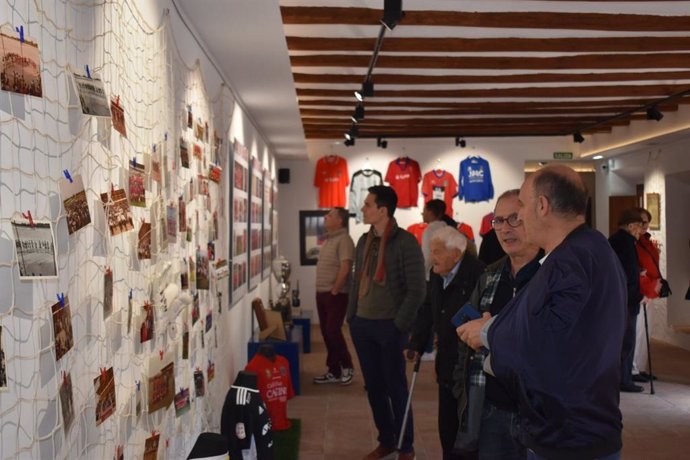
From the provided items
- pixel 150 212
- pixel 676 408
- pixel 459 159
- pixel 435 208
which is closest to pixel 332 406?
pixel 435 208

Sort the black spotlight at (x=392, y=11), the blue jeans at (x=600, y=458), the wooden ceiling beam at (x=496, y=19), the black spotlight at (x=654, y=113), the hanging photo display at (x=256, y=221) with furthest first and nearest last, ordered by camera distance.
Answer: the black spotlight at (x=654, y=113) → the hanging photo display at (x=256, y=221) → the wooden ceiling beam at (x=496, y=19) → the black spotlight at (x=392, y=11) → the blue jeans at (x=600, y=458)

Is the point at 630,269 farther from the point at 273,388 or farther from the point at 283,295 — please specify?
the point at 283,295

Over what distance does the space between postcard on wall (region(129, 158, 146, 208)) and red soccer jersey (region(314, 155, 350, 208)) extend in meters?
8.47

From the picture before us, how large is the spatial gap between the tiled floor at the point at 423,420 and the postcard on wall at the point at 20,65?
348 cm

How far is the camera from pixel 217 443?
10.6 ft

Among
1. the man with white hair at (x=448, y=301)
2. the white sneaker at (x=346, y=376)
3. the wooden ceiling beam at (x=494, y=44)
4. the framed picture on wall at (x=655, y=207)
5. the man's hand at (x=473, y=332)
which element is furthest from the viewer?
the framed picture on wall at (x=655, y=207)

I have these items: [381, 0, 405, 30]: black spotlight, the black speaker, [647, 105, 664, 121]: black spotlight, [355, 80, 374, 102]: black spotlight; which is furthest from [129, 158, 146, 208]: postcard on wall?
the black speaker

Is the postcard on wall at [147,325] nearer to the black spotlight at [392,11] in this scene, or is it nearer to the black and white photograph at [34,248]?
the black and white photograph at [34,248]

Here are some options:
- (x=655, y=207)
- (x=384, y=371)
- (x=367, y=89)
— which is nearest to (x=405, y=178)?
(x=655, y=207)

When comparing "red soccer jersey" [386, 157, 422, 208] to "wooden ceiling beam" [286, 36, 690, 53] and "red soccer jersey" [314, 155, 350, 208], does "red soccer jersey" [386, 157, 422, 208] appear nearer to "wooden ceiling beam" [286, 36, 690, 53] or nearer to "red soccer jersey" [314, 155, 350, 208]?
"red soccer jersey" [314, 155, 350, 208]

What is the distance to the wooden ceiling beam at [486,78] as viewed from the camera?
659 cm

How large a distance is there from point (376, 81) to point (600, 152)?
492cm

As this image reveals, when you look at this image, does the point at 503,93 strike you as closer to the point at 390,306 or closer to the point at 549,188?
the point at 390,306

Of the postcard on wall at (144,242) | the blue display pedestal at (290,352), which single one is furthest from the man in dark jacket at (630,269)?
the postcard on wall at (144,242)
